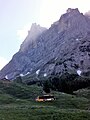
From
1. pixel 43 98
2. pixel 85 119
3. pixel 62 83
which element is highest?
pixel 62 83

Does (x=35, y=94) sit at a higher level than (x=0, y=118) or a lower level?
higher

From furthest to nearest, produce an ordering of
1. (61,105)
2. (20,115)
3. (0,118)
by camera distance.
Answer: (61,105)
(20,115)
(0,118)

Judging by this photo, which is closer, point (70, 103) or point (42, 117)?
point (42, 117)

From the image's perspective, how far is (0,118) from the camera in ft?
179

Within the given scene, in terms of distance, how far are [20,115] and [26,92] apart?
51.3 meters

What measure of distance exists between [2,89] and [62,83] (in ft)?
239

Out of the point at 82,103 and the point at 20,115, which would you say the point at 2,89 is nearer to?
the point at 82,103

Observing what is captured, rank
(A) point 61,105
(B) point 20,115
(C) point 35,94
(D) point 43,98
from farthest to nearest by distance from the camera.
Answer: (C) point 35,94, (D) point 43,98, (A) point 61,105, (B) point 20,115

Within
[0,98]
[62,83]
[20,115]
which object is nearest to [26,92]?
[0,98]

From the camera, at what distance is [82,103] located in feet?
290

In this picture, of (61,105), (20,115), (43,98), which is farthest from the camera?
(43,98)

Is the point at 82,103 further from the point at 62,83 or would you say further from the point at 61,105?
the point at 62,83

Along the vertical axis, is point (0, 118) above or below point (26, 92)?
below

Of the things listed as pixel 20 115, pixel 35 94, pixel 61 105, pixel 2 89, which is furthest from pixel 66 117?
pixel 2 89
